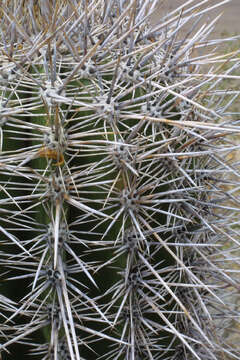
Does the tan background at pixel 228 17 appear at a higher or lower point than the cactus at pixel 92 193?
higher

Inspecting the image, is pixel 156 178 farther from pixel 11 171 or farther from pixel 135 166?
pixel 11 171

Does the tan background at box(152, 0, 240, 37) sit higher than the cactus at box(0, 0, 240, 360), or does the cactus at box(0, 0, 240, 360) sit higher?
the tan background at box(152, 0, 240, 37)

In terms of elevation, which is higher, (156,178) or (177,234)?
(156,178)

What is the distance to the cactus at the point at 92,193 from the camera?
2.98 ft

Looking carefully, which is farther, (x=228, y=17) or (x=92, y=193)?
(x=228, y=17)

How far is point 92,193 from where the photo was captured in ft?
3.15

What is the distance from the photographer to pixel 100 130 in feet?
3.14

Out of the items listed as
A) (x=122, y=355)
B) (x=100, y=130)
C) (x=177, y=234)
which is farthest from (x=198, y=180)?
(x=122, y=355)

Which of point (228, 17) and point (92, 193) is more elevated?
point (228, 17)

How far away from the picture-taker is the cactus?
35.8 inches

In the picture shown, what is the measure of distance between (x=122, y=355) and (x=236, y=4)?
3.59 metres

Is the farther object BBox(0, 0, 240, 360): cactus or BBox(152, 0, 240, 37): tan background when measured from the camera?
BBox(152, 0, 240, 37): tan background

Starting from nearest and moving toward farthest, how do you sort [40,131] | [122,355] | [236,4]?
1. [40,131]
2. [122,355]
3. [236,4]

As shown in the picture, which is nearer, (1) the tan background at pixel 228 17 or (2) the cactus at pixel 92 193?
(2) the cactus at pixel 92 193
